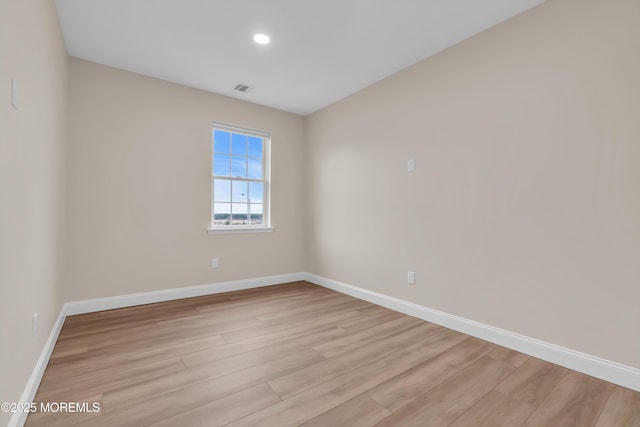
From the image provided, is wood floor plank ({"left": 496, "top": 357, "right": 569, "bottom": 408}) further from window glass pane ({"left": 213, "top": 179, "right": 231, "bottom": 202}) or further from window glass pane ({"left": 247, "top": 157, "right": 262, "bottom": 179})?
window glass pane ({"left": 247, "top": 157, "right": 262, "bottom": 179})

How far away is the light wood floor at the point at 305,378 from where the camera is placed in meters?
1.51

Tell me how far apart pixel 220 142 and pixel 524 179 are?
3516 millimetres

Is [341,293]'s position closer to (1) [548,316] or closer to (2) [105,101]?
(1) [548,316]

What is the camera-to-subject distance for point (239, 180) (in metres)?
4.14

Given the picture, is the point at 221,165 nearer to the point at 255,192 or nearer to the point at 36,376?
the point at 255,192

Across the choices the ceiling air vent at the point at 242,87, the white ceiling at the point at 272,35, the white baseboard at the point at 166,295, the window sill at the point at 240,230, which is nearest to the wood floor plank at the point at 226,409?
the white baseboard at the point at 166,295

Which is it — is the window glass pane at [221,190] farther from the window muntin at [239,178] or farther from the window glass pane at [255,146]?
the window glass pane at [255,146]

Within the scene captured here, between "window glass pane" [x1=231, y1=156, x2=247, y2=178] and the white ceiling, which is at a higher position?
the white ceiling

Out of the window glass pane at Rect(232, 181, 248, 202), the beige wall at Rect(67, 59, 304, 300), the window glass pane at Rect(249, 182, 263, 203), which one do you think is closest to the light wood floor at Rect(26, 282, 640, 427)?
the beige wall at Rect(67, 59, 304, 300)

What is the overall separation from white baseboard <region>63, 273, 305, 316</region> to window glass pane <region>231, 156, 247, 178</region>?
1.51 metres

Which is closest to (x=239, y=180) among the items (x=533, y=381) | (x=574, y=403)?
(x=533, y=381)

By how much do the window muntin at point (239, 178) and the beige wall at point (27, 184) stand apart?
5.68ft

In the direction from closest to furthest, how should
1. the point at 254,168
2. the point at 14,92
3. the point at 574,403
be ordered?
the point at 14,92 → the point at 574,403 → the point at 254,168

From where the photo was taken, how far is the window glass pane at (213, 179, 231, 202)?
3941 mm
